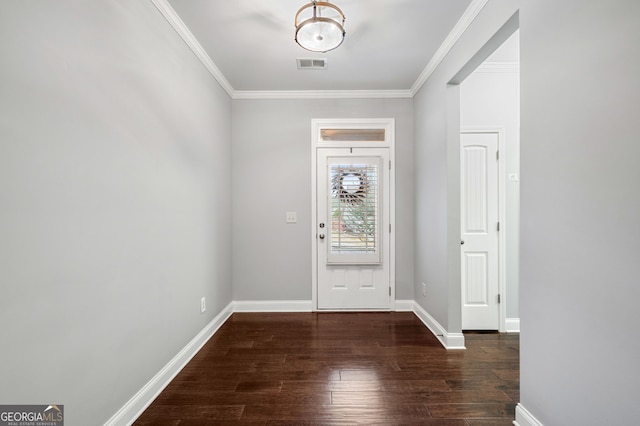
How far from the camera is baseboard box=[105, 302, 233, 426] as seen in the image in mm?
1640

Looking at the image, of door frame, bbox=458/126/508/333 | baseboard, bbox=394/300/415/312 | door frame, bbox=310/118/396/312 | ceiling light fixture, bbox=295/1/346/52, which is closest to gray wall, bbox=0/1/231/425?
ceiling light fixture, bbox=295/1/346/52

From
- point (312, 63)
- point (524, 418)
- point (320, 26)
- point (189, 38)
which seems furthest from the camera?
point (312, 63)

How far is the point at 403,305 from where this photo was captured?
12.0ft

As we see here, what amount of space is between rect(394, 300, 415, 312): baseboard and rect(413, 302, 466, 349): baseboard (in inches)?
10.1

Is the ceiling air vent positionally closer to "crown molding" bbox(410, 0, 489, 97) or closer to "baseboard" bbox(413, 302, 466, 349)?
"crown molding" bbox(410, 0, 489, 97)

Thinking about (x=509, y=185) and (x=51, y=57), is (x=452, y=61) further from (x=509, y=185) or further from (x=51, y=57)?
(x=51, y=57)

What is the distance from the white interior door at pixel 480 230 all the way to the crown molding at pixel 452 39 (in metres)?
0.78

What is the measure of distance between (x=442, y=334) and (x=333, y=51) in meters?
2.90

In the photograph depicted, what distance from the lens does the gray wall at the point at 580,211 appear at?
108cm

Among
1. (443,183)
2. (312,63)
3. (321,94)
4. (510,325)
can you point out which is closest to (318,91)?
(321,94)

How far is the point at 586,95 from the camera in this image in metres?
1.24

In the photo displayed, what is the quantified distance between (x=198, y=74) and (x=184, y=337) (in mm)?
2354

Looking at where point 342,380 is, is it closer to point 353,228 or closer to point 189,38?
point 353,228

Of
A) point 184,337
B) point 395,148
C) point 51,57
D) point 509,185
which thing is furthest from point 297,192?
point 51,57
